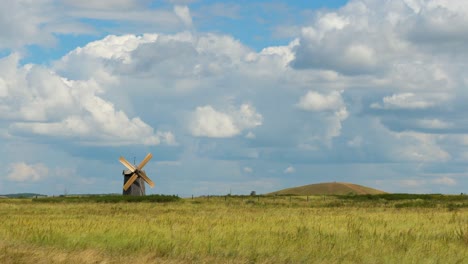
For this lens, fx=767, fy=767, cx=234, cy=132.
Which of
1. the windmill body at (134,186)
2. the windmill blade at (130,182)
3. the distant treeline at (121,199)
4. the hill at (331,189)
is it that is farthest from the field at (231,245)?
the hill at (331,189)

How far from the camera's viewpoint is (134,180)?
98.8 m

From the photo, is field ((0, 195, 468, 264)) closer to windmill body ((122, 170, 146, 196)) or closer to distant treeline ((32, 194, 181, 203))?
distant treeline ((32, 194, 181, 203))

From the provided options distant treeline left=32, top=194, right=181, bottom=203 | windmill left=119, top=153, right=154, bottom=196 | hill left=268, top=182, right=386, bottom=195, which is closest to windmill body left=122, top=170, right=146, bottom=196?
windmill left=119, top=153, right=154, bottom=196

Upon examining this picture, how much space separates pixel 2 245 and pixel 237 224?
501 inches

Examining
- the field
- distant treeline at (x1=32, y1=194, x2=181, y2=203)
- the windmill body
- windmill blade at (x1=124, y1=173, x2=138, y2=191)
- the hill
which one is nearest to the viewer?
the field

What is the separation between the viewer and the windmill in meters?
98.4

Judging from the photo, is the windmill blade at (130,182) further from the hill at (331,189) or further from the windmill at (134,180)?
the hill at (331,189)

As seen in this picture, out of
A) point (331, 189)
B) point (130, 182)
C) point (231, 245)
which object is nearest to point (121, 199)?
point (130, 182)

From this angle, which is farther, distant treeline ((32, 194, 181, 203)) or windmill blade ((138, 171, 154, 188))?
windmill blade ((138, 171, 154, 188))

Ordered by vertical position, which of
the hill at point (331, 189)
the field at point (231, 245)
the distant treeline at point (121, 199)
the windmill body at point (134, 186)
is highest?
the hill at point (331, 189)

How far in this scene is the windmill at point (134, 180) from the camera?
323 ft

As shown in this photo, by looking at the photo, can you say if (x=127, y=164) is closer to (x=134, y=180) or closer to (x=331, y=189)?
(x=134, y=180)

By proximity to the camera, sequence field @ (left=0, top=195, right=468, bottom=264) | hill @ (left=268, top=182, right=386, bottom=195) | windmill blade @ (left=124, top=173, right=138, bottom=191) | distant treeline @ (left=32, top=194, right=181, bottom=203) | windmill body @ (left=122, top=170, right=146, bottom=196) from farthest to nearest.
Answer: hill @ (left=268, top=182, right=386, bottom=195), windmill blade @ (left=124, top=173, right=138, bottom=191), windmill body @ (left=122, top=170, right=146, bottom=196), distant treeline @ (left=32, top=194, right=181, bottom=203), field @ (left=0, top=195, right=468, bottom=264)

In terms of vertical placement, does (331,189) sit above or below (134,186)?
above
